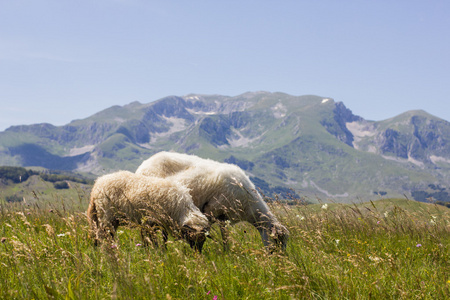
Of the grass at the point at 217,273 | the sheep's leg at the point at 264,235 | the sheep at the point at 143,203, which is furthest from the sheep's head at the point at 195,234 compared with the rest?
the sheep's leg at the point at 264,235

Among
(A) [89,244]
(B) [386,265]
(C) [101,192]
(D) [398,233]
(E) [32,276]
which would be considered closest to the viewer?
(E) [32,276]

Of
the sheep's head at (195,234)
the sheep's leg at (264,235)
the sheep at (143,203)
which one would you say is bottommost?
the sheep's leg at (264,235)

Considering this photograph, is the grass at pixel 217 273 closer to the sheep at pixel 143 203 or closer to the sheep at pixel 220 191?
the sheep at pixel 143 203

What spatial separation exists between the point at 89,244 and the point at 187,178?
2.41 meters

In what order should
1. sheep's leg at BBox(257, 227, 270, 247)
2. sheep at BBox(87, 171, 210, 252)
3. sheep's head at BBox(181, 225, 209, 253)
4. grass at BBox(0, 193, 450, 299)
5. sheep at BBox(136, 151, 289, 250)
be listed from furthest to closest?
sheep at BBox(136, 151, 289, 250) < sheep's leg at BBox(257, 227, 270, 247) < sheep at BBox(87, 171, 210, 252) < sheep's head at BBox(181, 225, 209, 253) < grass at BBox(0, 193, 450, 299)

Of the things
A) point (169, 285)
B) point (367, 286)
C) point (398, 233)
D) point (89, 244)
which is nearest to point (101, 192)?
point (89, 244)

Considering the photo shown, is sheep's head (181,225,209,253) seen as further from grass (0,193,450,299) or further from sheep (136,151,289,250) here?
sheep (136,151,289,250)

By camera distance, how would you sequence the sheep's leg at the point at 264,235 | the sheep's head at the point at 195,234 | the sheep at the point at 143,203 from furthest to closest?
the sheep's leg at the point at 264,235, the sheep at the point at 143,203, the sheep's head at the point at 195,234

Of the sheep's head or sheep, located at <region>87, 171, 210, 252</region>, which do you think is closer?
the sheep's head

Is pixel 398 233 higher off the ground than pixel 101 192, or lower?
lower

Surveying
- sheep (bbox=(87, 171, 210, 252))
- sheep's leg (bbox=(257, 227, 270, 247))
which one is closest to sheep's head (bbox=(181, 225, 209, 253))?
sheep (bbox=(87, 171, 210, 252))

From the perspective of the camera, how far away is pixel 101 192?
18.7 feet

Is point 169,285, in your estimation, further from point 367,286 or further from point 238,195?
point 238,195

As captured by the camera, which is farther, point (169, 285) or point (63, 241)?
point (63, 241)
